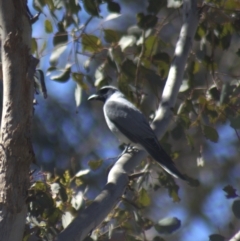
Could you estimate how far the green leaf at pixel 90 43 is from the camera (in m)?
3.36

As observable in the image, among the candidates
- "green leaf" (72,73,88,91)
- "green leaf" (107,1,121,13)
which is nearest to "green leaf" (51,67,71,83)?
"green leaf" (72,73,88,91)

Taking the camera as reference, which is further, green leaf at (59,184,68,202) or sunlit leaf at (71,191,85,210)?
sunlit leaf at (71,191,85,210)

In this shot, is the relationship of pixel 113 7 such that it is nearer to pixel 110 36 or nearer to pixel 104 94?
pixel 110 36

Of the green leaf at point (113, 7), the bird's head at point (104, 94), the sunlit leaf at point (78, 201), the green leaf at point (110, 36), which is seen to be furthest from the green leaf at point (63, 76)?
the bird's head at point (104, 94)

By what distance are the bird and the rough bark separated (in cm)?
85

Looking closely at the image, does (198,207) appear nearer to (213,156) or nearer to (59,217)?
(213,156)

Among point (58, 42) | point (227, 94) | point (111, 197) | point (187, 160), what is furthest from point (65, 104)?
point (111, 197)

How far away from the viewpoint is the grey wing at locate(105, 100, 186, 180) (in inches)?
131

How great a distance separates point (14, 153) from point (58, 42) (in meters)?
1.03

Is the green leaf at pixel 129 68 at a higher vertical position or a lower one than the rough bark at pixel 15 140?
lower

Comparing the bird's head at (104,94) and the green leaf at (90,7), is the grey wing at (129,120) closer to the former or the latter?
the bird's head at (104,94)

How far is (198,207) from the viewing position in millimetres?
6242

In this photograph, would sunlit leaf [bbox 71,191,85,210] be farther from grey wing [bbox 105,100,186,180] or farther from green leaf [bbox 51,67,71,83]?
green leaf [bbox 51,67,71,83]

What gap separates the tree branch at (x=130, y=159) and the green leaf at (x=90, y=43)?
411mm
